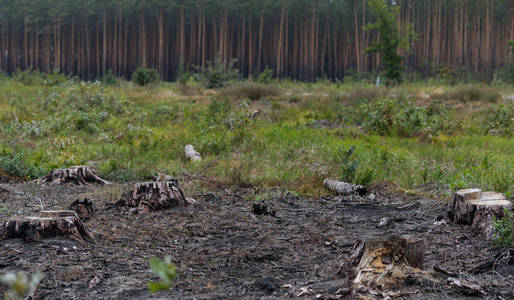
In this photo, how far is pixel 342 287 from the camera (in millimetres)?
3156

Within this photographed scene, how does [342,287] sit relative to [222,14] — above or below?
below

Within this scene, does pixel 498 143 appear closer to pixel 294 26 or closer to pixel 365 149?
pixel 365 149

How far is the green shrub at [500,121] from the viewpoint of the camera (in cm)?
1290

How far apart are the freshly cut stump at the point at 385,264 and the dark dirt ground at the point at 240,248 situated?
9 centimetres

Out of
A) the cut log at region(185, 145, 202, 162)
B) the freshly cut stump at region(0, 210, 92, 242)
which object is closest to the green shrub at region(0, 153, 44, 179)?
the cut log at region(185, 145, 202, 162)

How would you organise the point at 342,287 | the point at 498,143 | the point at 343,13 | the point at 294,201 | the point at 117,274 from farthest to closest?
the point at 343,13
the point at 498,143
the point at 294,201
the point at 117,274
the point at 342,287

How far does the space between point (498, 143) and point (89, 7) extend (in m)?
50.8

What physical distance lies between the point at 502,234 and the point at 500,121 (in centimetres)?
1019

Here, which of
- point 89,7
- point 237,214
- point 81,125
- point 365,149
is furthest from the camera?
point 89,7

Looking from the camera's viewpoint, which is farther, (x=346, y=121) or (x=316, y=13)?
(x=316, y=13)

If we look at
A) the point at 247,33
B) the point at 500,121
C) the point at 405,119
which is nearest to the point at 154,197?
the point at 405,119

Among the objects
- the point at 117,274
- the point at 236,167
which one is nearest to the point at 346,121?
the point at 236,167

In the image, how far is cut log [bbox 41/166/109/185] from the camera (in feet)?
25.1

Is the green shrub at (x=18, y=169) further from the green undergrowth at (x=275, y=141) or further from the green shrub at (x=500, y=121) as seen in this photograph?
the green shrub at (x=500, y=121)
